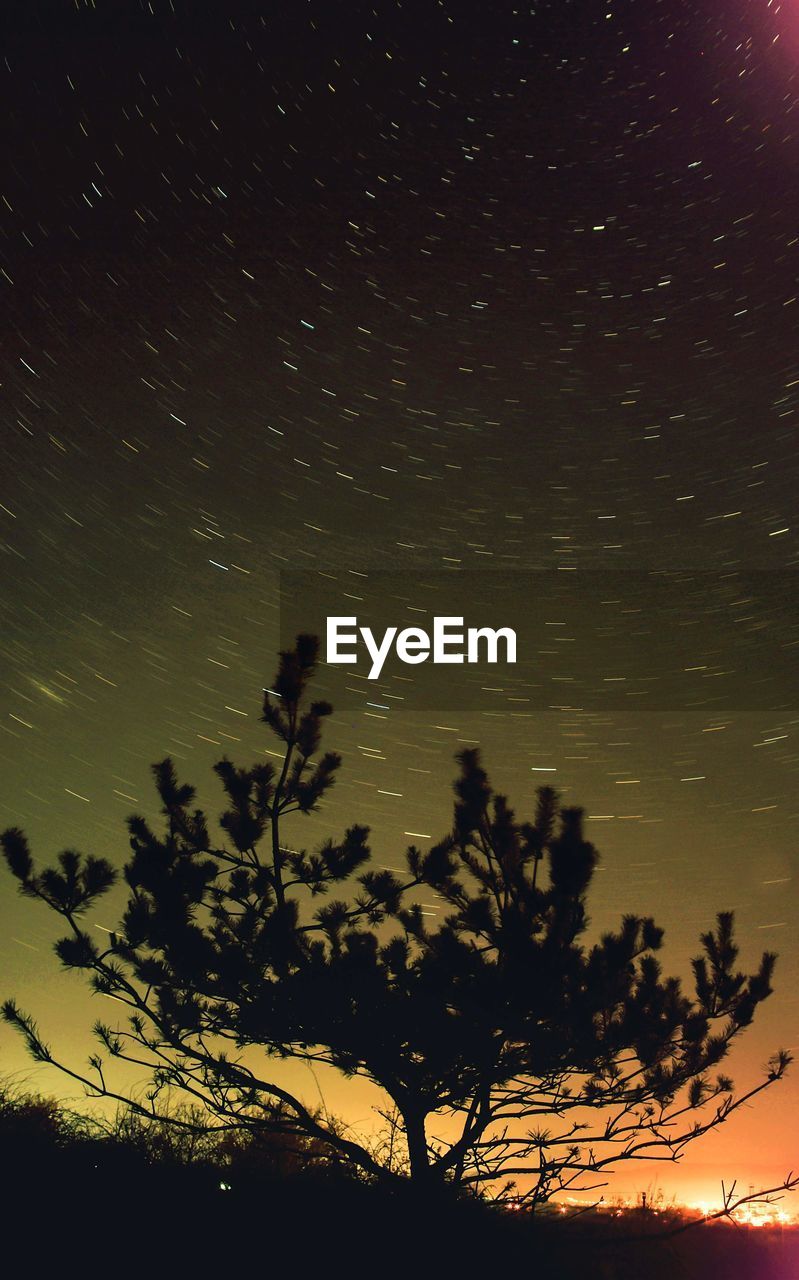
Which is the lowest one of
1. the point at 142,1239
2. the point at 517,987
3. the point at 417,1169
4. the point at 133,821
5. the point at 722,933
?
the point at 142,1239

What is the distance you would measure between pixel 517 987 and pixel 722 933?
89.1 inches

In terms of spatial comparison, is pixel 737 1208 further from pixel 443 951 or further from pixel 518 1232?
pixel 443 951

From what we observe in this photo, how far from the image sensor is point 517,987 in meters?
6.47

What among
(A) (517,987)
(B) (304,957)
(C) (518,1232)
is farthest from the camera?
(C) (518,1232)

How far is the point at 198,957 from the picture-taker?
6.65 meters

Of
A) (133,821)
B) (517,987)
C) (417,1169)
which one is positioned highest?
(133,821)

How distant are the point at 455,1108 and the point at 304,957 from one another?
1.68m

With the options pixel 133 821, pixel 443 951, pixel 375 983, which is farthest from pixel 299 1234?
pixel 133 821

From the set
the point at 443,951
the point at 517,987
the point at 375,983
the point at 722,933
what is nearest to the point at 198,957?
the point at 375,983

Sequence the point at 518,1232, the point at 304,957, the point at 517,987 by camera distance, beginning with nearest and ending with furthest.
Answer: the point at 517,987, the point at 304,957, the point at 518,1232

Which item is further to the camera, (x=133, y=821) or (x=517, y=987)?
(x=133, y=821)

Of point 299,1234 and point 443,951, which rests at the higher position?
point 443,951

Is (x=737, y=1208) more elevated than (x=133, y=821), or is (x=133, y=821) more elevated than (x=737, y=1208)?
(x=133, y=821)

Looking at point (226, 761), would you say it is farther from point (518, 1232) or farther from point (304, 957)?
point (518, 1232)
